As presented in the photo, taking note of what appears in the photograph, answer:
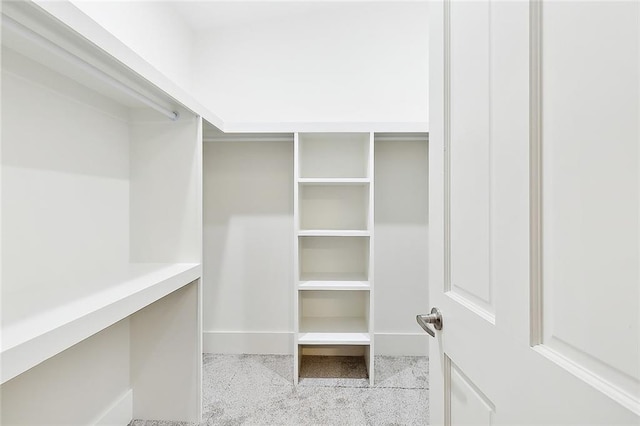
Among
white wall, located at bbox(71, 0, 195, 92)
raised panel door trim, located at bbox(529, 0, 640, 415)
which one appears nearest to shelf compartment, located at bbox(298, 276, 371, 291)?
raised panel door trim, located at bbox(529, 0, 640, 415)

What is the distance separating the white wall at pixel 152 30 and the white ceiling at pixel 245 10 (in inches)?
3.5

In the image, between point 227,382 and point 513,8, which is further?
point 227,382

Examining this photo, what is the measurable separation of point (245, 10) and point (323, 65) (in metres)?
0.66

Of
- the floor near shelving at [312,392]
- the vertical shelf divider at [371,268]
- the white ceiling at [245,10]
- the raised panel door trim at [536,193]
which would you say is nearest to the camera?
the raised panel door trim at [536,193]

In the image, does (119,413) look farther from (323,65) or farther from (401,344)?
(323,65)

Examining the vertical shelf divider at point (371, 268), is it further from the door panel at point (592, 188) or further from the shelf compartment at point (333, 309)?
the door panel at point (592, 188)

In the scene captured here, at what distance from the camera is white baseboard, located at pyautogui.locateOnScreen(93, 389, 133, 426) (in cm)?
148

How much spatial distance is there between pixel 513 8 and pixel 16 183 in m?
1.47

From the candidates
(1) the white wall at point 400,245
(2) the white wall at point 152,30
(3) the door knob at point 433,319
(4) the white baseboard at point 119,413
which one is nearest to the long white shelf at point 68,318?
(4) the white baseboard at point 119,413

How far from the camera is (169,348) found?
165cm

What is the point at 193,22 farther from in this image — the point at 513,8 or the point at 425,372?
the point at 425,372

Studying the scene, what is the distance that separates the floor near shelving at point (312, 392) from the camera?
1683 mm

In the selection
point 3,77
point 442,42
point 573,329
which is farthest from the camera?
point 3,77

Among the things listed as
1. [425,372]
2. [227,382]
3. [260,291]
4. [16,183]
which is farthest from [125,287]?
[425,372]
